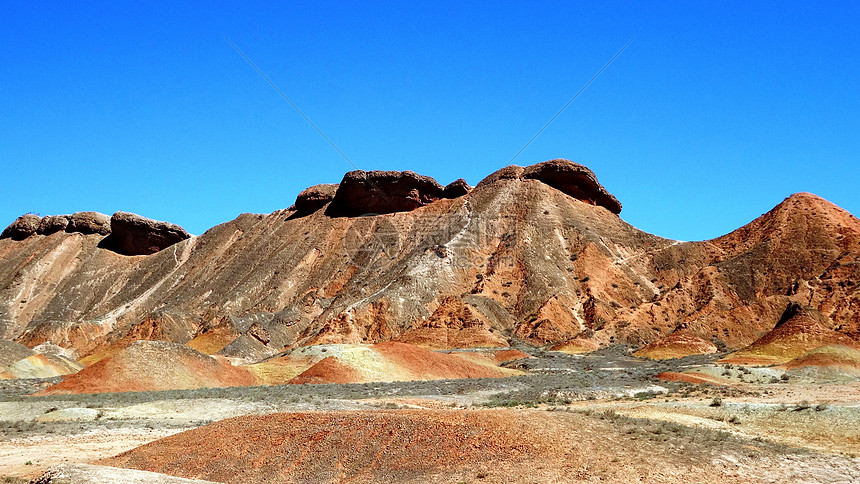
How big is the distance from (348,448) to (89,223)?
4254 inches

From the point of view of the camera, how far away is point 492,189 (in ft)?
289

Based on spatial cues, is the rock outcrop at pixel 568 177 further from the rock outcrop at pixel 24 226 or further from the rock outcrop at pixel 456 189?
the rock outcrop at pixel 24 226

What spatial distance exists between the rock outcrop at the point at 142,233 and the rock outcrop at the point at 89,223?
19.7ft

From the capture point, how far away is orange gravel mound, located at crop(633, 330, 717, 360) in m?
55.0

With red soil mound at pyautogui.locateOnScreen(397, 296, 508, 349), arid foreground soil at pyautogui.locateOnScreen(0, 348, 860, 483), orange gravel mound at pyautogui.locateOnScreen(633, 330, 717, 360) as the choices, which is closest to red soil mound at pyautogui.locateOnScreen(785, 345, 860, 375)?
orange gravel mound at pyautogui.locateOnScreen(633, 330, 717, 360)

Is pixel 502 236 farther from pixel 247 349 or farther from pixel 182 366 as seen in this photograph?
pixel 182 366

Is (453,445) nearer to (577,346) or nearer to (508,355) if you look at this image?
(508,355)

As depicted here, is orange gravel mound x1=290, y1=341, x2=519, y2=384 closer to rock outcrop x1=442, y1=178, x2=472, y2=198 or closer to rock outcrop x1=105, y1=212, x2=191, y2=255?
rock outcrop x1=442, y1=178, x2=472, y2=198

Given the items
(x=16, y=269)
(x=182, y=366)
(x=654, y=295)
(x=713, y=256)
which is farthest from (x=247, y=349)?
(x=16, y=269)

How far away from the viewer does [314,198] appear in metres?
97.9

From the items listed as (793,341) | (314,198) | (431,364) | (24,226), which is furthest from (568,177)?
(24,226)

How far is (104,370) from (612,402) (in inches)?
1030

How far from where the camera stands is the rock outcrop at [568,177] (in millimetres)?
87500

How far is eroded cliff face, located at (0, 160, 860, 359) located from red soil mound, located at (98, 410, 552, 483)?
42.6m
